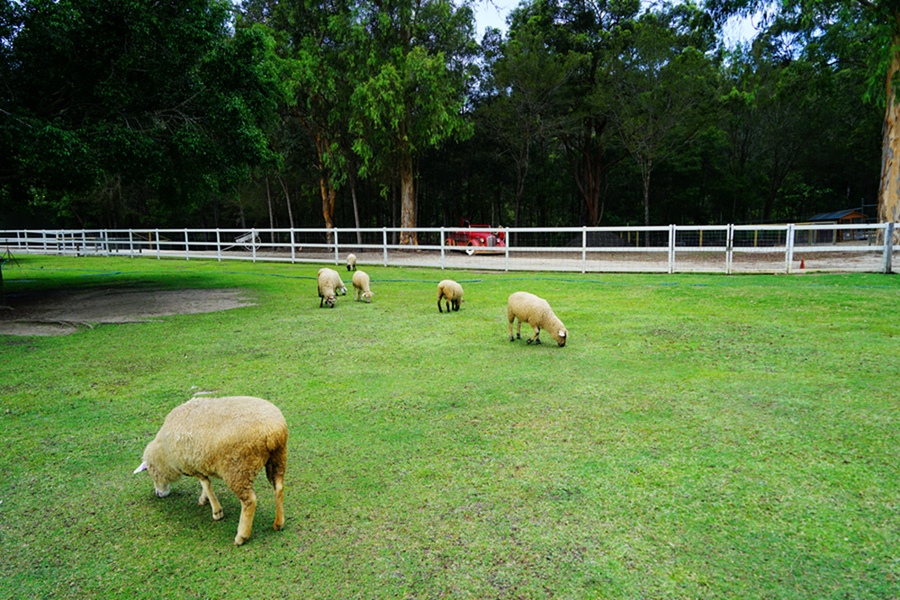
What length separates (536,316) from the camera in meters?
6.65

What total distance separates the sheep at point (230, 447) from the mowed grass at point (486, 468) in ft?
0.82

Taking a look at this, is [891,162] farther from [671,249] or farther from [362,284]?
[362,284]

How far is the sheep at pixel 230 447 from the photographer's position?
2.61m

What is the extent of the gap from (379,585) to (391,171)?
3299 centimetres

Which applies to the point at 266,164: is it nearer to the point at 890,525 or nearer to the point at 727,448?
the point at 727,448

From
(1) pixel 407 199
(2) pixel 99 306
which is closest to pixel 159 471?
(2) pixel 99 306

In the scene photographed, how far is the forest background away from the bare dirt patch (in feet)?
8.10

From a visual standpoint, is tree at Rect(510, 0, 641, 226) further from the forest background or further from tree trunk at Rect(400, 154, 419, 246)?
tree trunk at Rect(400, 154, 419, 246)

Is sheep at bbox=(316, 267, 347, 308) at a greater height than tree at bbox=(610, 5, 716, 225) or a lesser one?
lesser

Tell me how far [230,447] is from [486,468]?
159 cm

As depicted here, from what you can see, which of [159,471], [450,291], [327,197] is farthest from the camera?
[327,197]

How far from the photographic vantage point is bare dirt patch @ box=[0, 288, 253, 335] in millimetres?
8531

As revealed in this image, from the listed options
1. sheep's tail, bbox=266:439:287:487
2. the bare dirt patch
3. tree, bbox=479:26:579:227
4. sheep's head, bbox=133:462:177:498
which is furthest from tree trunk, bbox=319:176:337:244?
sheep's tail, bbox=266:439:287:487

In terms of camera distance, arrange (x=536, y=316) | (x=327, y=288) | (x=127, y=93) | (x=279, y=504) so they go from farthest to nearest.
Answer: (x=327, y=288)
(x=127, y=93)
(x=536, y=316)
(x=279, y=504)
